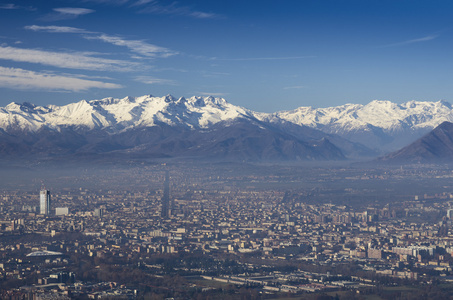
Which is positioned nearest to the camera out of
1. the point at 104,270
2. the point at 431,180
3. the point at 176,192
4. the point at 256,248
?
the point at 104,270

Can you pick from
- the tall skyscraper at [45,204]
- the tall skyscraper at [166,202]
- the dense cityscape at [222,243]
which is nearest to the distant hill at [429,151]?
the tall skyscraper at [166,202]

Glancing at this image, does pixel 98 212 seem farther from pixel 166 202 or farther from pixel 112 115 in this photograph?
pixel 112 115

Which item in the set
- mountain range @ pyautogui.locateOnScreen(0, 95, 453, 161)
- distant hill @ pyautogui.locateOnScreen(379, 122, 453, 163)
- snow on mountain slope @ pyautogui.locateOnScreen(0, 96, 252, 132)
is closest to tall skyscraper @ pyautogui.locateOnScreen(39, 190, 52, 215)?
mountain range @ pyautogui.locateOnScreen(0, 95, 453, 161)

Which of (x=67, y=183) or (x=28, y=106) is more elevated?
(x=28, y=106)

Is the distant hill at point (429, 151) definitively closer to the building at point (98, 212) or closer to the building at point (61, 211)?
the building at point (98, 212)

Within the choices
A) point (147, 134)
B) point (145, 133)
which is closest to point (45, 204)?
point (147, 134)

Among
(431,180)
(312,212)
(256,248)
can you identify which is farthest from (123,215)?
(431,180)

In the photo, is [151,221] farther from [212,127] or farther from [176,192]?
[212,127]
